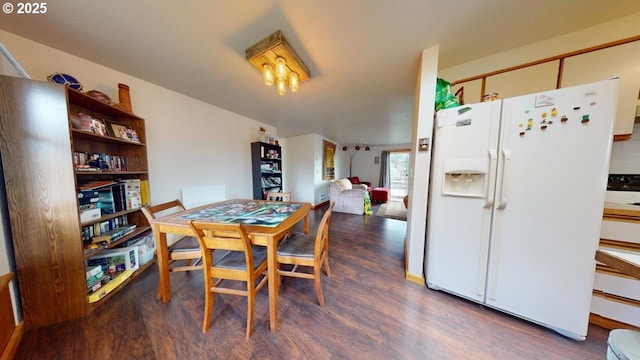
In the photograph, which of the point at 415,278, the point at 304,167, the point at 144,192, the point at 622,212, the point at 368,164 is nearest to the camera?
the point at 622,212

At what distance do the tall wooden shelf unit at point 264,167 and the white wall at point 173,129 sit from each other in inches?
6.0

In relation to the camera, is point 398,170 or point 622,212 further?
point 398,170

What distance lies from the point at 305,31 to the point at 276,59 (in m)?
0.32

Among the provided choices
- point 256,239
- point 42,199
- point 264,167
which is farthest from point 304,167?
point 42,199

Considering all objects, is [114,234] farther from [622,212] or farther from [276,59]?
[622,212]

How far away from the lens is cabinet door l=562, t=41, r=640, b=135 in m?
1.22

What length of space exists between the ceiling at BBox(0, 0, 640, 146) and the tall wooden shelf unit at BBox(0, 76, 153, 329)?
1.90ft

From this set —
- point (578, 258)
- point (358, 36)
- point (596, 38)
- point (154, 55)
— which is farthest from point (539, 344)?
point (154, 55)

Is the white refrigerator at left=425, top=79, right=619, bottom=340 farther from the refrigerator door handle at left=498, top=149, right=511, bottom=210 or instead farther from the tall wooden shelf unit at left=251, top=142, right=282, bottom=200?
the tall wooden shelf unit at left=251, top=142, right=282, bottom=200

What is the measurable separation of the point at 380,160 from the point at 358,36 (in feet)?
17.9

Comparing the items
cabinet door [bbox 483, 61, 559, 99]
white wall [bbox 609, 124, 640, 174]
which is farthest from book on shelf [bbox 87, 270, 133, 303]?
white wall [bbox 609, 124, 640, 174]

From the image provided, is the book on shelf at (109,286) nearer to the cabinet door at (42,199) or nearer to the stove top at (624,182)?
the cabinet door at (42,199)

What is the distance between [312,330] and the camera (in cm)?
119

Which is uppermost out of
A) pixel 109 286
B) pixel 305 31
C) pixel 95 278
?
pixel 305 31
